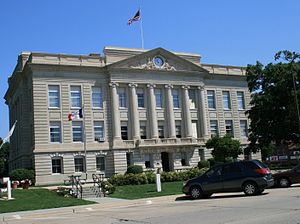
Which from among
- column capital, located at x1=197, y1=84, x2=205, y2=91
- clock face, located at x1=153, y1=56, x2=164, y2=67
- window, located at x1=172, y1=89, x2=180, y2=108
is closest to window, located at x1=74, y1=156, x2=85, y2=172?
window, located at x1=172, y1=89, x2=180, y2=108

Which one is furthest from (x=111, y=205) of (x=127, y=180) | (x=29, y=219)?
(x=127, y=180)

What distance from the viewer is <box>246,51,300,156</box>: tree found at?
48438 millimetres

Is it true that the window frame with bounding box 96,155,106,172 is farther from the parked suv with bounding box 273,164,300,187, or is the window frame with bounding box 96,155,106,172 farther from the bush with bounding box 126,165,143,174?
the parked suv with bounding box 273,164,300,187

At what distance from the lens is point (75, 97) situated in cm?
5372

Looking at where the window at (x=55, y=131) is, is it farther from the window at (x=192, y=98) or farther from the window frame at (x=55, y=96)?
the window at (x=192, y=98)

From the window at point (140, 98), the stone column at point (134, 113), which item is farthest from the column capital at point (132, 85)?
the window at point (140, 98)

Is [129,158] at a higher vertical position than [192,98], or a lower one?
lower

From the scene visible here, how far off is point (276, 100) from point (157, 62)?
1689cm

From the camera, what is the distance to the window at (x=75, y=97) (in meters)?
53.5

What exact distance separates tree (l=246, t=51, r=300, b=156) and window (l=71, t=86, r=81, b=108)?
20.9m

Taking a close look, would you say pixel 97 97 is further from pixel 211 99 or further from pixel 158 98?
pixel 211 99

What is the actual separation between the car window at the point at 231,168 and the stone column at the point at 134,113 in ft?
112

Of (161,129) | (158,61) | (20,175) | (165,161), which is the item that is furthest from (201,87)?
(20,175)

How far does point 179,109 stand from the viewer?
60312 millimetres
